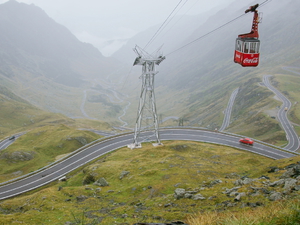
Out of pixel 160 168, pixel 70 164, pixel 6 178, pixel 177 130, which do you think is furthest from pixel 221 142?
pixel 6 178

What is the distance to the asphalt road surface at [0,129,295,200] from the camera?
6139 centimetres

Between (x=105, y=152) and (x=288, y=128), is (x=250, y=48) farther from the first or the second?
(x=288, y=128)

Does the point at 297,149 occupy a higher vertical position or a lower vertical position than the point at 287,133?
lower

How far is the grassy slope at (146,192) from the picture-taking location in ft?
72.2

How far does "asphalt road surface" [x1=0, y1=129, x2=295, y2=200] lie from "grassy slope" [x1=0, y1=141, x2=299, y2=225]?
10.9 m

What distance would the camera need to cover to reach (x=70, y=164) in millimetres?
70438

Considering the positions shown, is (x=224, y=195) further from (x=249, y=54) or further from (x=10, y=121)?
(x=10, y=121)

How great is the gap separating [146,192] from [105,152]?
42872 mm

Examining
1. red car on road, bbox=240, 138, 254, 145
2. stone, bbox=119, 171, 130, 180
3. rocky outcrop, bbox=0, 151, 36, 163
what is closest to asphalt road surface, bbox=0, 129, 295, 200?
red car on road, bbox=240, 138, 254, 145

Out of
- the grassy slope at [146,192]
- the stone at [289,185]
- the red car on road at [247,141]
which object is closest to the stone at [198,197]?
the grassy slope at [146,192]

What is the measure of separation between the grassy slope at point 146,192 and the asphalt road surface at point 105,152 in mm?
10918

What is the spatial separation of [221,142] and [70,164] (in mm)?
52050

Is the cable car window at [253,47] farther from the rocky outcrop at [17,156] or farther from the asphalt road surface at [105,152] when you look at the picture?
the rocky outcrop at [17,156]

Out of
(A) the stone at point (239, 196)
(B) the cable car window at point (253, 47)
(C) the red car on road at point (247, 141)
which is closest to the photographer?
(A) the stone at point (239, 196)
